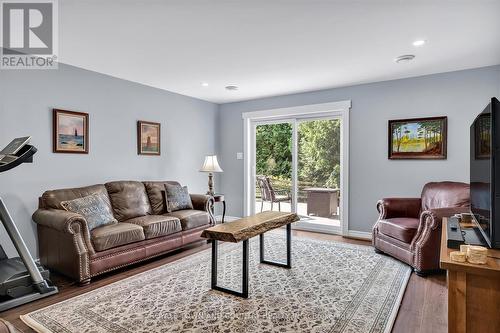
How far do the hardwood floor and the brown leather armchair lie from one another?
224 millimetres

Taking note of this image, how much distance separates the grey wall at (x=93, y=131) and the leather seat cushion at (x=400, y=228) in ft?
10.7

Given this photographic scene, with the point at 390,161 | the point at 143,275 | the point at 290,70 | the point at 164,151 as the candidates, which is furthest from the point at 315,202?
the point at 143,275

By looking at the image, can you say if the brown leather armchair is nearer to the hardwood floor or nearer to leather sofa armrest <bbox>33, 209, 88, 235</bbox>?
the hardwood floor

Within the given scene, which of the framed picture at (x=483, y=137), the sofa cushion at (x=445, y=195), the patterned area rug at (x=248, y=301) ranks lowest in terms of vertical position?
the patterned area rug at (x=248, y=301)

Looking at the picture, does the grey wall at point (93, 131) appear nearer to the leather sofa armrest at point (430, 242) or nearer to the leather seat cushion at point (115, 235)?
the leather seat cushion at point (115, 235)

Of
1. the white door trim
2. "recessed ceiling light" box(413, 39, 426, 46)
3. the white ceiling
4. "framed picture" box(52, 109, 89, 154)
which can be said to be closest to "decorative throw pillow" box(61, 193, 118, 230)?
"framed picture" box(52, 109, 89, 154)

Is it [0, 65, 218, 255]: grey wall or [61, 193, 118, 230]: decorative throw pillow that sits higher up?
[0, 65, 218, 255]: grey wall

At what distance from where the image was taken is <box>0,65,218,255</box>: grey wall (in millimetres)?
3188

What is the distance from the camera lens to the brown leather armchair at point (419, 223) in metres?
3.01

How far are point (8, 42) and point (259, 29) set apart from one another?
253 cm

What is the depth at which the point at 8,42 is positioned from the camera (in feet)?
9.67

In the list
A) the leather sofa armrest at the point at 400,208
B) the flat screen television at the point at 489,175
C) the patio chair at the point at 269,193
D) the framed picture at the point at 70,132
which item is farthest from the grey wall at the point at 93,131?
the flat screen television at the point at 489,175

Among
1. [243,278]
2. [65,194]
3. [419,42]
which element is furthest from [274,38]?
[65,194]

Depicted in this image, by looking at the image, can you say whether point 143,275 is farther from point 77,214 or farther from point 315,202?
point 315,202
